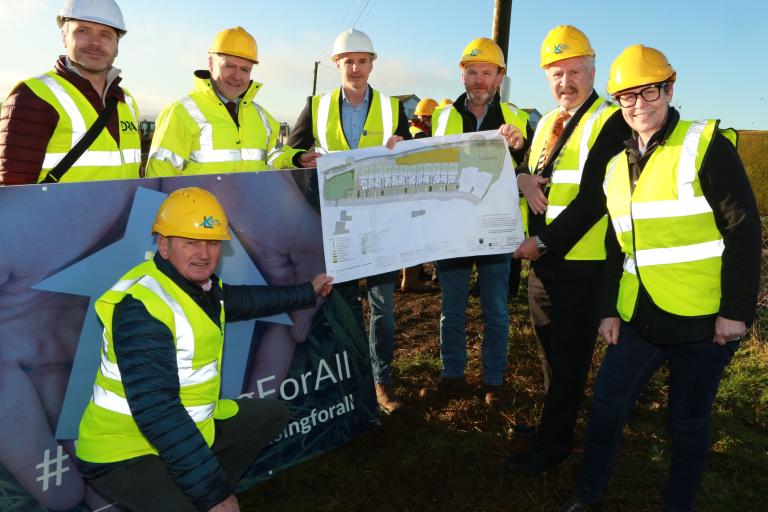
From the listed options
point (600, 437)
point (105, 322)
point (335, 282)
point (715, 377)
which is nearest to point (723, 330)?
point (715, 377)

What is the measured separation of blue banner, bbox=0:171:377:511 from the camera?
2742 millimetres

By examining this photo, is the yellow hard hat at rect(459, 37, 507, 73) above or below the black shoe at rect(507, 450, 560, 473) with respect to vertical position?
above

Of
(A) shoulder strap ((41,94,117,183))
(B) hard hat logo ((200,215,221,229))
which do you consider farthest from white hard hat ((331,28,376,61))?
(B) hard hat logo ((200,215,221,229))

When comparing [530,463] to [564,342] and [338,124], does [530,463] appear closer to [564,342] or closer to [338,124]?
[564,342]

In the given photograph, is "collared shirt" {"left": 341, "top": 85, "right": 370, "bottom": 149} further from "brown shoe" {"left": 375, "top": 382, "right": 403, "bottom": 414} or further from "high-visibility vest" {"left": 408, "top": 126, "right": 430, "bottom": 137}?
"high-visibility vest" {"left": 408, "top": 126, "right": 430, "bottom": 137}

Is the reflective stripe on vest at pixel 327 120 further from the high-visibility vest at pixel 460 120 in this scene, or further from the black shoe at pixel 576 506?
the black shoe at pixel 576 506

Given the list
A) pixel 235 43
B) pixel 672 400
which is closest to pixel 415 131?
pixel 235 43

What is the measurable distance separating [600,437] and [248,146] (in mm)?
2852

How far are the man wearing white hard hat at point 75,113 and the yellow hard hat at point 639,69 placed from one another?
282 centimetres

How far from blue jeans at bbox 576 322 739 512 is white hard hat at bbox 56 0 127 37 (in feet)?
11.1

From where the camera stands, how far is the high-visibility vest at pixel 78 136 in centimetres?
332

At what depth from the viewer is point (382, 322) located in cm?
451

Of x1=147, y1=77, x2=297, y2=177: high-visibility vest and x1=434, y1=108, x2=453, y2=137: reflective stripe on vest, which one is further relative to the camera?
x1=434, y1=108, x2=453, y2=137: reflective stripe on vest

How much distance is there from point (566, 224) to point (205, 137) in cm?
233
